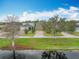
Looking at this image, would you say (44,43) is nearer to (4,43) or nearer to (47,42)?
(47,42)

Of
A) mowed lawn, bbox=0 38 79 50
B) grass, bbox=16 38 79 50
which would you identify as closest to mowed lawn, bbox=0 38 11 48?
mowed lawn, bbox=0 38 79 50

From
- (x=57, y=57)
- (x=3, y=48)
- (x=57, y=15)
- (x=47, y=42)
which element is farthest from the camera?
(x=57, y=15)

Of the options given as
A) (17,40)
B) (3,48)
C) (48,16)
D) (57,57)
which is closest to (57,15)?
(48,16)

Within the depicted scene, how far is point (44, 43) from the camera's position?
12.1 m

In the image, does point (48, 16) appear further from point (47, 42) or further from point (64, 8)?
point (47, 42)

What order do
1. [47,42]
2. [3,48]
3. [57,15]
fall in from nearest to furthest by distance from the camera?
[3,48]
[47,42]
[57,15]

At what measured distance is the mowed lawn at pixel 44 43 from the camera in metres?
11.4

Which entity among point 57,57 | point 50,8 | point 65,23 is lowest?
point 57,57

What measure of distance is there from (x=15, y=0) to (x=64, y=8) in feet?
12.0

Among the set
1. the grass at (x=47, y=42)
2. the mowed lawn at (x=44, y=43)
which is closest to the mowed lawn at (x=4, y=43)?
the mowed lawn at (x=44, y=43)

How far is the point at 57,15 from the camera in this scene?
49.5 feet

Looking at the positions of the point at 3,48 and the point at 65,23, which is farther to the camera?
the point at 65,23

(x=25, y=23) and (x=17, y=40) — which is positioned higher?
(x=25, y=23)

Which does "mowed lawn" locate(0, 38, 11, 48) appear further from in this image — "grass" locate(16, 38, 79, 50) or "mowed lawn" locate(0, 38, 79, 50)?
"grass" locate(16, 38, 79, 50)
